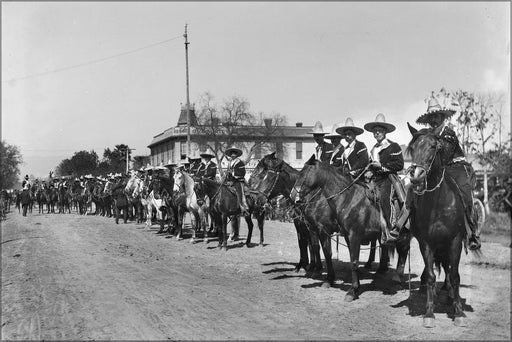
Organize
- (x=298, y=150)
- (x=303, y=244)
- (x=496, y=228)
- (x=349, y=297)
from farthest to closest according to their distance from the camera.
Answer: (x=298, y=150) → (x=496, y=228) → (x=303, y=244) → (x=349, y=297)

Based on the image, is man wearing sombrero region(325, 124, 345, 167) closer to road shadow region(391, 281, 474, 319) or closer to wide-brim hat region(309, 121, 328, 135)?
wide-brim hat region(309, 121, 328, 135)

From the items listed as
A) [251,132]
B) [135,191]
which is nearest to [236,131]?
[251,132]

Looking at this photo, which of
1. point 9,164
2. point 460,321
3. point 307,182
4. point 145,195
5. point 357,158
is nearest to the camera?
point 460,321

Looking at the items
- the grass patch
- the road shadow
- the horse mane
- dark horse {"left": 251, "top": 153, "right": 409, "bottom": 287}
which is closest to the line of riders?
the horse mane

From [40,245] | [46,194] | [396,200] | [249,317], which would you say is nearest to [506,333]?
[396,200]

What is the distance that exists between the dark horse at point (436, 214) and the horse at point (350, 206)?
183 centimetres

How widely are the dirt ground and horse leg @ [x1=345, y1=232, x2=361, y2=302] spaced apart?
279 mm

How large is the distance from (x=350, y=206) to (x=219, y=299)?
3237 millimetres

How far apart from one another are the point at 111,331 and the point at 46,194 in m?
35.9

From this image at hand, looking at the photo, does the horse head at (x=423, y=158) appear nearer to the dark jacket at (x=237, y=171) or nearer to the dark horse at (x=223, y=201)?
the dark horse at (x=223, y=201)

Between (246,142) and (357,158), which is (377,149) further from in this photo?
(246,142)

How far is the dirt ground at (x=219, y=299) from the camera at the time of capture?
7195 millimetres

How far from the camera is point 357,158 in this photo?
1090 centimetres

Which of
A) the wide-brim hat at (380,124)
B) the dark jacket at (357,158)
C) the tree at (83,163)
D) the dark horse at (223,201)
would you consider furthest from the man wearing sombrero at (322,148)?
the tree at (83,163)
